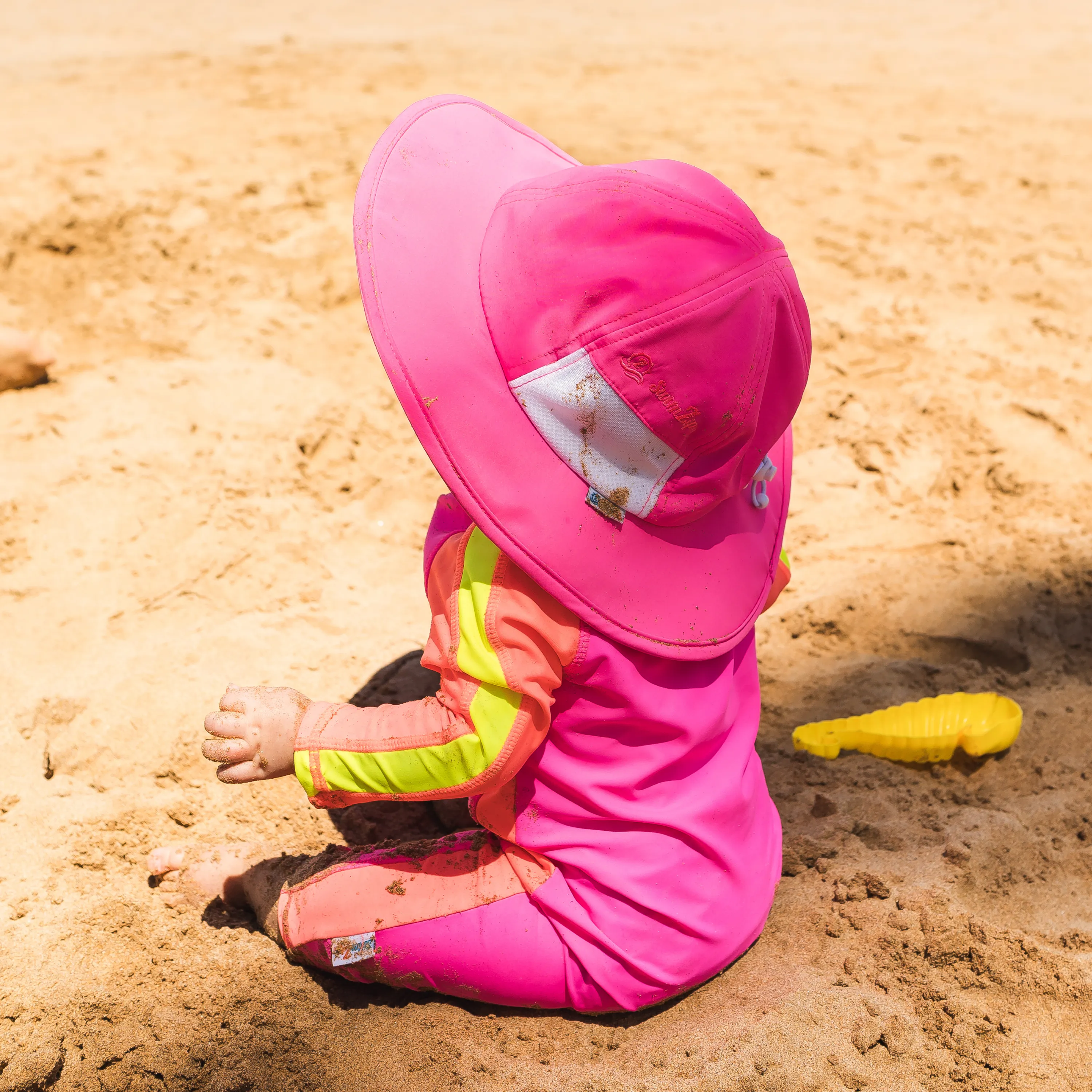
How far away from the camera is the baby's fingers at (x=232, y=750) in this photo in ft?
4.34

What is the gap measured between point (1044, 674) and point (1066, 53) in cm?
531

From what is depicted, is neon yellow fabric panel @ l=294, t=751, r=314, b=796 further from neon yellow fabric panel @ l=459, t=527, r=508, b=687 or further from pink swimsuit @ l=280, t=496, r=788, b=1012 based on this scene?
neon yellow fabric panel @ l=459, t=527, r=508, b=687

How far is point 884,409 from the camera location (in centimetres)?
284

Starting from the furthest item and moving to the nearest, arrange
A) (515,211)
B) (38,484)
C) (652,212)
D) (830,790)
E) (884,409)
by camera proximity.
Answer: (884,409)
(38,484)
(830,790)
(515,211)
(652,212)

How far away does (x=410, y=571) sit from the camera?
2377mm

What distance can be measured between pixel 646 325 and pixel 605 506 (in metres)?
Answer: 0.21

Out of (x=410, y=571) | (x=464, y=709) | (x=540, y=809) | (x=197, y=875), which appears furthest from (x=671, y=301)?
(x=410, y=571)

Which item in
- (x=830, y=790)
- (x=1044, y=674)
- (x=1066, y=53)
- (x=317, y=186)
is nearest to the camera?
(x=830, y=790)

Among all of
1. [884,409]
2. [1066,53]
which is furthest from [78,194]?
[1066,53]

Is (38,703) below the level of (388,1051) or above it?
above

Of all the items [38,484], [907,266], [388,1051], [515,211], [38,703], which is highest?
[515,211]

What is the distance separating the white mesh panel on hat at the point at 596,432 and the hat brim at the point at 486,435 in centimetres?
2

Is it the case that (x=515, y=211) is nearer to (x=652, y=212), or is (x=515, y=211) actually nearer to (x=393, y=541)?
(x=652, y=212)

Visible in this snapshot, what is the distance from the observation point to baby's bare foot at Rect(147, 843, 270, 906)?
1.63m
